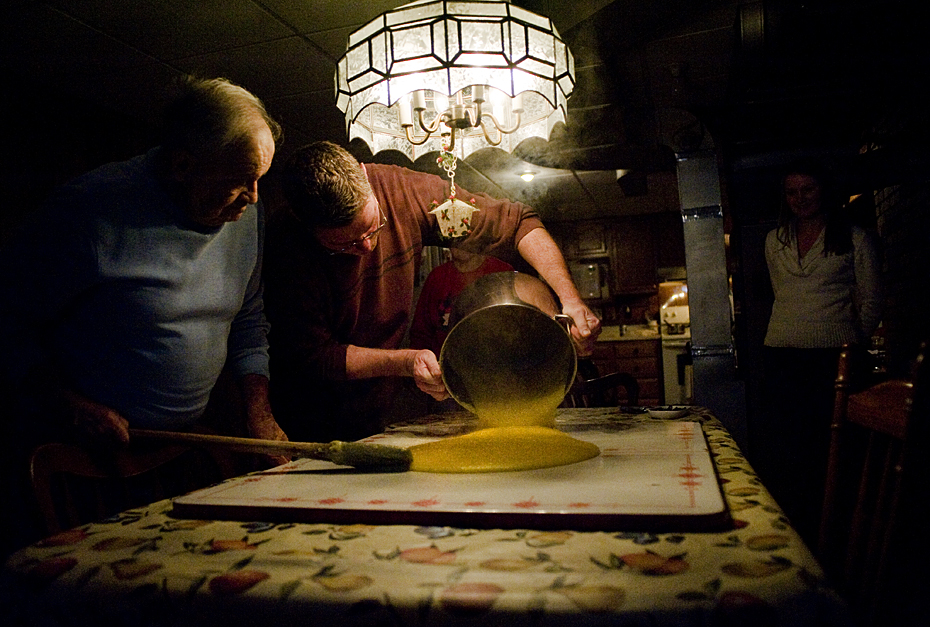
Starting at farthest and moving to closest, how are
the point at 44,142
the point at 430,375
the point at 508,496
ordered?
1. the point at 44,142
2. the point at 430,375
3. the point at 508,496

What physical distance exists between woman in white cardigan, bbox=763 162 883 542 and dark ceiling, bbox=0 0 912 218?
30 cm

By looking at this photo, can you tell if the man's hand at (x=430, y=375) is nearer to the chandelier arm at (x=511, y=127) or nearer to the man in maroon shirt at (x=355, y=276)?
the man in maroon shirt at (x=355, y=276)

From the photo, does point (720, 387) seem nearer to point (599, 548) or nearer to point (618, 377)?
point (618, 377)

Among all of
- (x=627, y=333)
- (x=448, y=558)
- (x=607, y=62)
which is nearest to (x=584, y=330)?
(x=448, y=558)

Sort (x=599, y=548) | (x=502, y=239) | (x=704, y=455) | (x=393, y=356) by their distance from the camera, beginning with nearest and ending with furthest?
1. (x=599, y=548)
2. (x=704, y=455)
3. (x=393, y=356)
4. (x=502, y=239)

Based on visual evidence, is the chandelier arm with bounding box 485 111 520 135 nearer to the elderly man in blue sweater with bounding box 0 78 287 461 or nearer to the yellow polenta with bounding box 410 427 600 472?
the elderly man in blue sweater with bounding box 0 78 287 461

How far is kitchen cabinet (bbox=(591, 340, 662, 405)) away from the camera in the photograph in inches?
171

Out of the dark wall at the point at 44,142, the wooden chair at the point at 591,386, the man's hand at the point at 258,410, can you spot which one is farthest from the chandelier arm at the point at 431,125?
the dark wall at the point at 44,142

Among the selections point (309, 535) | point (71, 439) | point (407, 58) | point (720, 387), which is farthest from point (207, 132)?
point (720, 387)

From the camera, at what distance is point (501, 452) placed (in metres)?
0.80

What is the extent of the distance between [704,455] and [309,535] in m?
0.51

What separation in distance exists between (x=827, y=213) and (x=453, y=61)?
5.28 ft

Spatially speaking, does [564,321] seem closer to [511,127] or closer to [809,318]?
[511,127]

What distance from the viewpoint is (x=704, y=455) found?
30.2 inches
